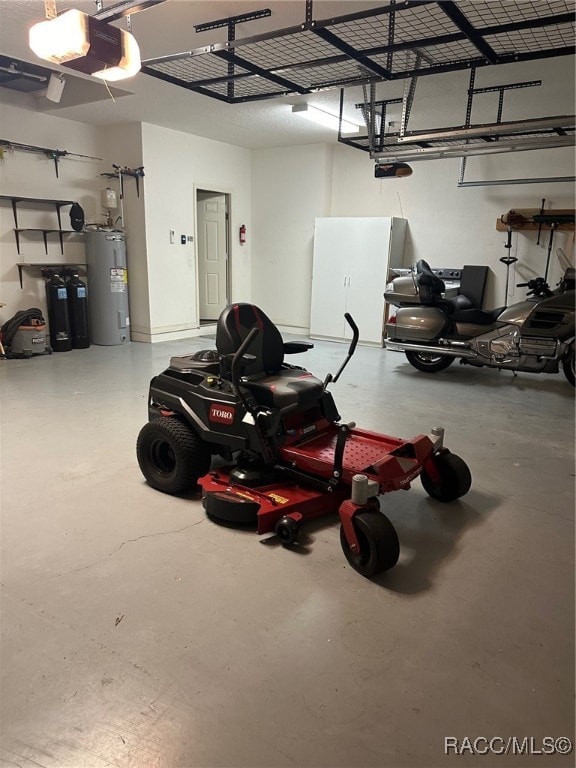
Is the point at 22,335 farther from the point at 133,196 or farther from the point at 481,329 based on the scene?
the point at 481,329

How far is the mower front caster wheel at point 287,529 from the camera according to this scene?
2.36 metres

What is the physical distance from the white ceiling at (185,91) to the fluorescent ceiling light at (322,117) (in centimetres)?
10

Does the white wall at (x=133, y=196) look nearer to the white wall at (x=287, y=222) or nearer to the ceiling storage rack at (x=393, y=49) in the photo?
the white wall at (x=287, y=222)

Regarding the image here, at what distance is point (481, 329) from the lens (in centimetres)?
549

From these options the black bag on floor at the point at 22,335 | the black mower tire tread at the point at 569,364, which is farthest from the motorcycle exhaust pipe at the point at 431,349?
the black bag on floor at the point at 22,335

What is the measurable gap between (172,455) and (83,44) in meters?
2.09

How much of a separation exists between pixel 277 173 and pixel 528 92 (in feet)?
13.6

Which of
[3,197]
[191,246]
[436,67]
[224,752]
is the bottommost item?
[224,752]

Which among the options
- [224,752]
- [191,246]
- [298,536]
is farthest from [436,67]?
[191,246]

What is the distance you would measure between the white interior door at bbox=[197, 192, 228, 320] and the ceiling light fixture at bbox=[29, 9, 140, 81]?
5851mm

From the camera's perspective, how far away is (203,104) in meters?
5.77

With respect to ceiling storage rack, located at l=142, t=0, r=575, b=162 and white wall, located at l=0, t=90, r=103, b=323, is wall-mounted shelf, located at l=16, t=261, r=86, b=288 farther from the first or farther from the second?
ceiling storage rack, located at l=142, t=0, r=575, b=162

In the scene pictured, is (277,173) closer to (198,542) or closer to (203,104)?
(203,104)

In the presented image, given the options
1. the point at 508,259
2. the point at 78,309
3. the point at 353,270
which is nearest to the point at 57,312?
the point at 78,309
